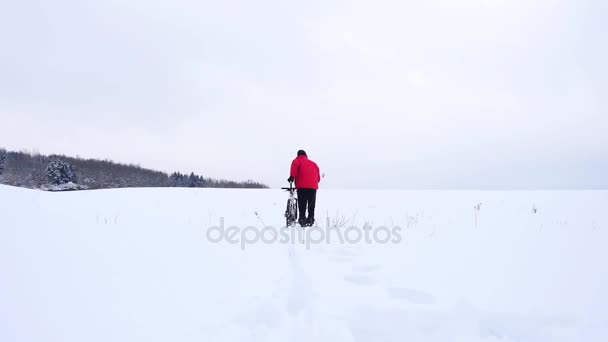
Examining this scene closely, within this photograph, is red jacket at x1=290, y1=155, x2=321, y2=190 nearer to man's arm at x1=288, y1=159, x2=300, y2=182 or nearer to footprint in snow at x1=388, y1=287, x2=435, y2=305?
man's arm at x1=288, y1=159, x2=300, y2=182

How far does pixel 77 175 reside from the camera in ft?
243

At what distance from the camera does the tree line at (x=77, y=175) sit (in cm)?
6094

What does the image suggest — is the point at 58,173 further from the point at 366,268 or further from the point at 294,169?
the point at 366,268

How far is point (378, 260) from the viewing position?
4043mm

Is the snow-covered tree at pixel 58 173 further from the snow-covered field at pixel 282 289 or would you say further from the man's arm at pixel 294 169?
the man's arm at pixel 294 169

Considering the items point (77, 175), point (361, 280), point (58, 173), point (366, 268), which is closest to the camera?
point (361, 280)

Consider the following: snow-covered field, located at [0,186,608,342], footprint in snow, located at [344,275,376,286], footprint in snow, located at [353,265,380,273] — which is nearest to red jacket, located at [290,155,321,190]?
snow-covered field, located at [0,186,608,342]

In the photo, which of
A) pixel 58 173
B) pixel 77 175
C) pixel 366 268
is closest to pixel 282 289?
pixel 366 268

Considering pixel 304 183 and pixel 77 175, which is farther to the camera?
pixel 77 175

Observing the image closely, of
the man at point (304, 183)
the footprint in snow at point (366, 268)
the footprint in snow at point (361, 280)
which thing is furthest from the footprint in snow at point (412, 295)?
the man at point (304, 183)

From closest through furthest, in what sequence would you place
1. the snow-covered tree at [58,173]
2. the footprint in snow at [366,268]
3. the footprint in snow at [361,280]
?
the footprint in snow at [361,280]
the footprint in snow at [366,268]
the snow-covered tree at [58,173]

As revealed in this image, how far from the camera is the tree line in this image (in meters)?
60.9

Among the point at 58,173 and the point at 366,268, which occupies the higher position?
the point at 58,173

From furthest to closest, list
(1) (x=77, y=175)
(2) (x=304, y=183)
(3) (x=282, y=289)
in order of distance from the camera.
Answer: (1) (x=77, y=175) → (2) (x=304, y=183) → (3) (x=282, y=289)
